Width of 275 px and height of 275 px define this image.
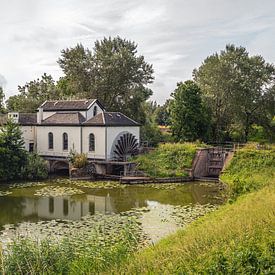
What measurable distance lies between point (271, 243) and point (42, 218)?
518 inches

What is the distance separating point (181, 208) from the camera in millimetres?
19984

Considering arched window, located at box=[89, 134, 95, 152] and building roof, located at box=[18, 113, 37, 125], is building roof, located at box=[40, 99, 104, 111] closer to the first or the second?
building roof, located at box=[18, 113, 37, 125]

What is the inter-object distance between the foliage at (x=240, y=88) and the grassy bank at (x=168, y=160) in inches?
357

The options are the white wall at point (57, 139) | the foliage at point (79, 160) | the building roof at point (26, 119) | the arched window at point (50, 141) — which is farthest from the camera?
the building roof at point (26, 119)

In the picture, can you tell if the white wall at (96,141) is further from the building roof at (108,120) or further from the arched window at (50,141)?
the arched window at (50,141)

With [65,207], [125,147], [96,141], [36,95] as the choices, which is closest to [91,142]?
[96,141]

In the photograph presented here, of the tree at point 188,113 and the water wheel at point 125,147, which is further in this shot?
the tree at point 188,113

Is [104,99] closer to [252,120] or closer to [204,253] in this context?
[252,120]

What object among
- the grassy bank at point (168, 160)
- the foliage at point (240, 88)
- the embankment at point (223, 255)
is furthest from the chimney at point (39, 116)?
the embankment at point (223, 255)

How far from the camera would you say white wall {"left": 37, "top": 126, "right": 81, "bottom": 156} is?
105 feet

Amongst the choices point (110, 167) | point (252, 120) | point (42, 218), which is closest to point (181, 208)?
point (42, 218)

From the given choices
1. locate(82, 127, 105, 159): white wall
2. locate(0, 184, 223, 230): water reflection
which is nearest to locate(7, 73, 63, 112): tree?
locate(82, 127, 105, 159): white wall

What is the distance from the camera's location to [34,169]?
94.1 feet

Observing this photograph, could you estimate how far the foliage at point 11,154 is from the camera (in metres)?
27.2
